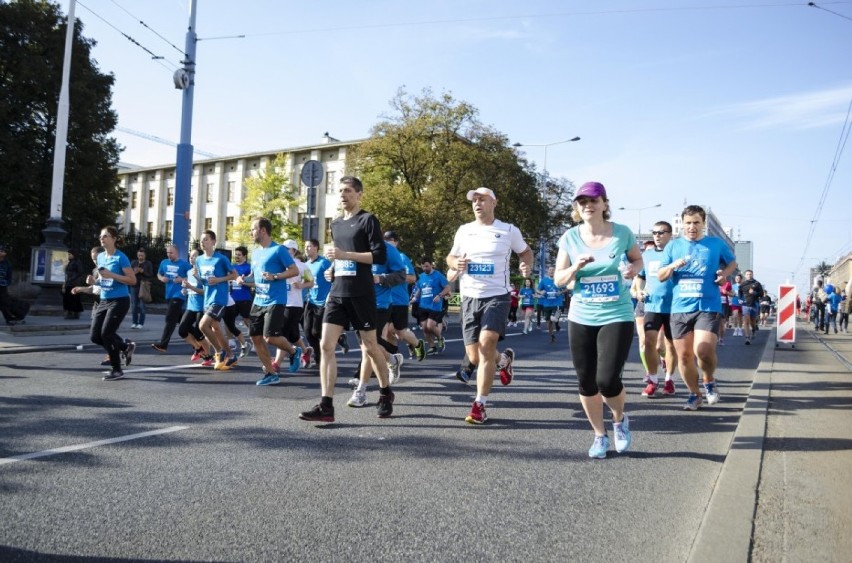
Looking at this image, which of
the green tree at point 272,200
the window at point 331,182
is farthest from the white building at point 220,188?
the green tree at point 272,200

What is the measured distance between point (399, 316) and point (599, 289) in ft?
18.3

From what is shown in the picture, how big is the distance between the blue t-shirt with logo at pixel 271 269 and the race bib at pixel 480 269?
2986mm

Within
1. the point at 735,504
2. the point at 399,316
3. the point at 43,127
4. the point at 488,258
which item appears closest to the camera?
the point at 735,504

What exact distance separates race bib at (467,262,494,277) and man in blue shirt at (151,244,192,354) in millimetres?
6529

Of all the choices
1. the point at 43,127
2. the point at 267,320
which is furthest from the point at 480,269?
the point at 43,127

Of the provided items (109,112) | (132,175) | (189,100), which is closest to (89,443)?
(189,100)

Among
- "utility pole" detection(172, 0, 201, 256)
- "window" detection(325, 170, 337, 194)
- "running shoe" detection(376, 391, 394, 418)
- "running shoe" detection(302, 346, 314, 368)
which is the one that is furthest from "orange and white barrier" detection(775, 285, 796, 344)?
"window" detection(325, 170, 337, 194)

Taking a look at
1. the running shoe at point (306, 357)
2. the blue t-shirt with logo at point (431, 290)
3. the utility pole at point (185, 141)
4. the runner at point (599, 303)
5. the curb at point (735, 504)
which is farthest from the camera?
the utility pole at point (185, 141)

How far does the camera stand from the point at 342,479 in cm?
416

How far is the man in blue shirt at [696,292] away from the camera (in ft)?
22.4

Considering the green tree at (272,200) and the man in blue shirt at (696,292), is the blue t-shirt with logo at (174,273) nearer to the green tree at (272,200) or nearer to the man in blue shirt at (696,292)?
the man in blue shirt at (696,292)

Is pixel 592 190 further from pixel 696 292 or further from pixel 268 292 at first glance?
pixel 268 292

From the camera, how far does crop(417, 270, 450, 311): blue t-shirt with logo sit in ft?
41.1

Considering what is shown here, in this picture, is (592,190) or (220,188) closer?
(592,190)
